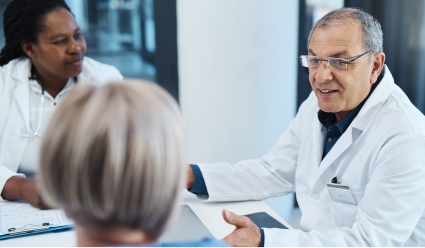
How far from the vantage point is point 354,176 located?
1110 millimetres

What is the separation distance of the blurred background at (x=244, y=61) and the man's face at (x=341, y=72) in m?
0.91

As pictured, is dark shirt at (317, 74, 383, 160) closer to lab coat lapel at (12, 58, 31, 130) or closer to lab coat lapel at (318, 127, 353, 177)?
lab coat lapel at (318, 127, 353, 177)

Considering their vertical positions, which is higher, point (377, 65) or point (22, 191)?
point (377, 65)

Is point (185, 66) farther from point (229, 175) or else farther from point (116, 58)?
point (116, 58)

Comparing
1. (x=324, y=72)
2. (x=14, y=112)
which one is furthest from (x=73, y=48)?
(x=324, y=72)

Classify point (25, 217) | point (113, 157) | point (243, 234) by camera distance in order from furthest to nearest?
1. point (25, 217)
2. point (243, 234)
3. point (113, 157)

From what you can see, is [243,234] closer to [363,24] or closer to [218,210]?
[218,210]

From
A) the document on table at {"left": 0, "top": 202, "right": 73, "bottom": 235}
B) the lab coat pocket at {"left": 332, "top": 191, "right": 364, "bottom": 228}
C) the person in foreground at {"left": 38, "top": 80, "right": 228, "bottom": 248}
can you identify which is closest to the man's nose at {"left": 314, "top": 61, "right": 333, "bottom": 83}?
the lab coat pocket at {"left": 332, "top": 191, "right": 364, "bottom": 228}

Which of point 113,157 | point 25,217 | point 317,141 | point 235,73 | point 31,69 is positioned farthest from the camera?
point 235,73

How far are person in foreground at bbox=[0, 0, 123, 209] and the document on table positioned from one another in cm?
32

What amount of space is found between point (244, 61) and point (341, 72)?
0.99 meters

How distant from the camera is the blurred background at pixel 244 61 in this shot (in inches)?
77.0

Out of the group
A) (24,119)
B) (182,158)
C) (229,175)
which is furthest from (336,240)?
(24,119)

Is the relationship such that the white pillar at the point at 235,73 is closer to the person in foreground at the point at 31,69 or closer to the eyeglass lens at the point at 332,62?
the person in foreground at the point at 31,69
